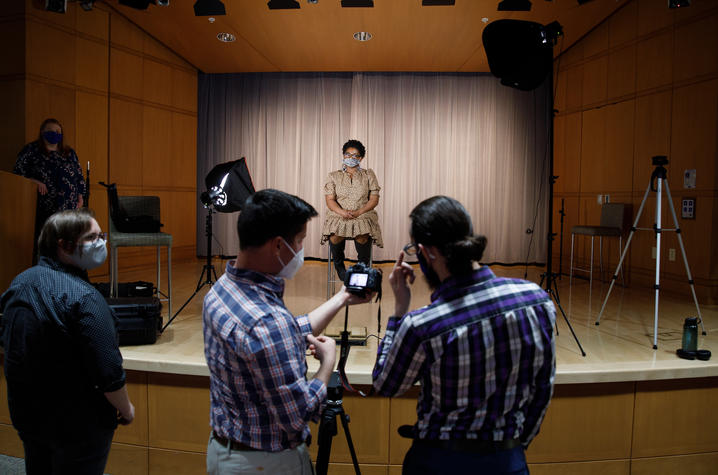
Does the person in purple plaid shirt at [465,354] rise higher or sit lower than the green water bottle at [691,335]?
higher

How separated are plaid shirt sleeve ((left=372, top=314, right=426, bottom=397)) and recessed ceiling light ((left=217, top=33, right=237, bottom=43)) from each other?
5629 millimetres

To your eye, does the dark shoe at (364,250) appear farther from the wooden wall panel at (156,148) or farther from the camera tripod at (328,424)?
the wooden wall panel at (156,148)

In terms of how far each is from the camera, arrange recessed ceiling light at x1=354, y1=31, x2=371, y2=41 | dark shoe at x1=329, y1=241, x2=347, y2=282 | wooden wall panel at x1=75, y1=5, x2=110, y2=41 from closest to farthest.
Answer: dark shoe at x1=329, y1=241, x2=347, y2=282 → wooden wall panel at x1=75, y1=5, x2=110, y2=41 → recessed ceiling light at x1=354, y1=31, x2=371, y2=41

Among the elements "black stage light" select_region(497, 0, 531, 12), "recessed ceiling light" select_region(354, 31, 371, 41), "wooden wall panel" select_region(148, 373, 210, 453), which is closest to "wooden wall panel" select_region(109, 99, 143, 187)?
"recessed ceiling light" select_region(354, 31, 371, 41)

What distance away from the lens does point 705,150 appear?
15.6ft

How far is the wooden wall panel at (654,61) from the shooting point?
513cm

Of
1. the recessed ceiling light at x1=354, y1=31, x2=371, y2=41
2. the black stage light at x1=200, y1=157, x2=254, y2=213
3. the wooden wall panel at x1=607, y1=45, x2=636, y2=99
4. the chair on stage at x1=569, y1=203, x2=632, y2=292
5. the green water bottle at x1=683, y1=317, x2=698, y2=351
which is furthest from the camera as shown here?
the recessed ceiling light at x1=354, y1=31, x2=371, y2=41

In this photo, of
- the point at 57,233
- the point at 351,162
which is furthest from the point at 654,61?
the point at 57,233

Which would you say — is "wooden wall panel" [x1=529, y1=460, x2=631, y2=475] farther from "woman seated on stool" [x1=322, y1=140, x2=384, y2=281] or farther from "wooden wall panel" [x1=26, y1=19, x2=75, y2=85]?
"wooden wall panel" [x1=26, y1=19, x2=75, y2=85]

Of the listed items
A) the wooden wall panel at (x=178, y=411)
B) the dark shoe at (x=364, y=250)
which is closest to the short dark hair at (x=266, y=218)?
the wooden wall panel at (x=178, y=411)

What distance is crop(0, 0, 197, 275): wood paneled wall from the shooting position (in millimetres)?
4941

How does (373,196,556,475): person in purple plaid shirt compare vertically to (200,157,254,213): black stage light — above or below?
below

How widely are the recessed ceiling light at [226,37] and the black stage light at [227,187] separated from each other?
2.76 m

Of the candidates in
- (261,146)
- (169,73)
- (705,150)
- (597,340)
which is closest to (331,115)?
(261,146)
